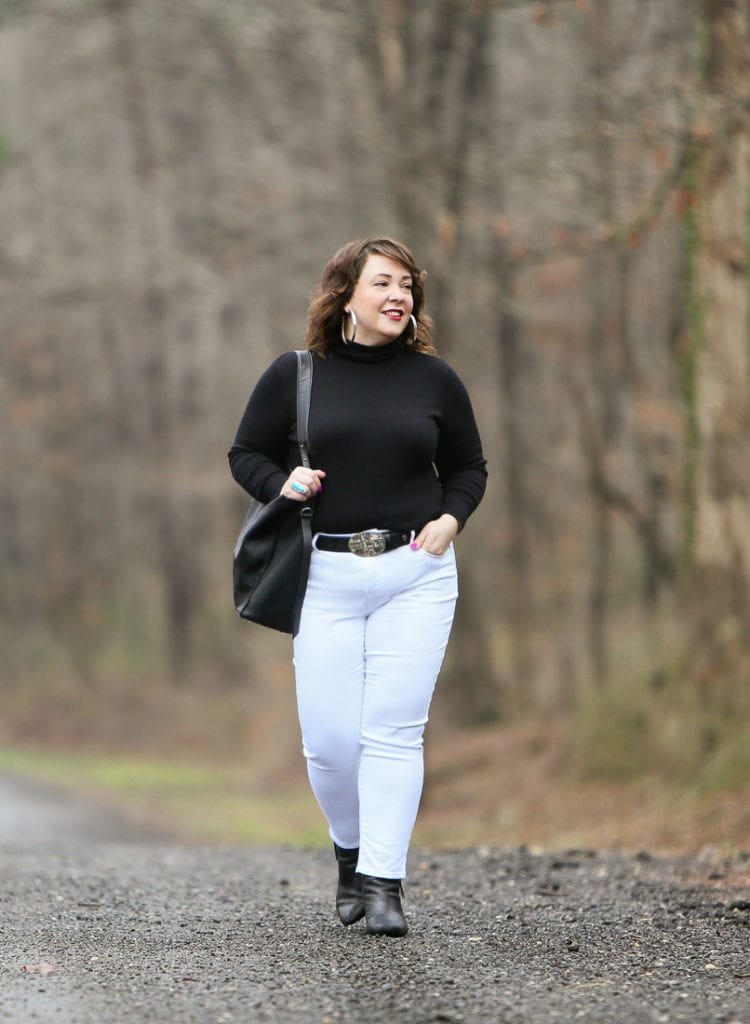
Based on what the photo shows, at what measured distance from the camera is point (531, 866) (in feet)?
26.2

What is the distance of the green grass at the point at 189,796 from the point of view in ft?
58.2

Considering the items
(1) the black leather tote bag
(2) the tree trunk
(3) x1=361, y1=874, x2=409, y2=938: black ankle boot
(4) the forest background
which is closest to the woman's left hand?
(1) the black leather tote bag

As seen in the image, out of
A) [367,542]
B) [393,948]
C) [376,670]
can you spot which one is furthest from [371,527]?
[393,948]

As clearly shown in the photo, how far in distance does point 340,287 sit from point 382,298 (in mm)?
170

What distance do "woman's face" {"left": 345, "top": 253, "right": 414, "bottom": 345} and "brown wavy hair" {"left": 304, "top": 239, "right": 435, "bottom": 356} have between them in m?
0.03

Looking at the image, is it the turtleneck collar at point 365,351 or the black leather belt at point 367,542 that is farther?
the turtleneck collar at point 365,351

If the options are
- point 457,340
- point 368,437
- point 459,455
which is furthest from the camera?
point 457,340

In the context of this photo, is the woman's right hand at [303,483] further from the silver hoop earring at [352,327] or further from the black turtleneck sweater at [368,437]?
the silver hoop earring at [352,327]

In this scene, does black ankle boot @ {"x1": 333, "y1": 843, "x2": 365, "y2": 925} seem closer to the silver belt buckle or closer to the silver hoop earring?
the silver belt buckle

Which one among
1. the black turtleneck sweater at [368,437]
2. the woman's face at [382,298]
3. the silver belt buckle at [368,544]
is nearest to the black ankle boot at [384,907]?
the silver belt buckle at [368,544]

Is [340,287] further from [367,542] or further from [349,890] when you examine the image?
[349,890]

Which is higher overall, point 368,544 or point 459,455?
point 459,455

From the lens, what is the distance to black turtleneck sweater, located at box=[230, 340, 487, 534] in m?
5.66

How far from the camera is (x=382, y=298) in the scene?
5711 millimetres
